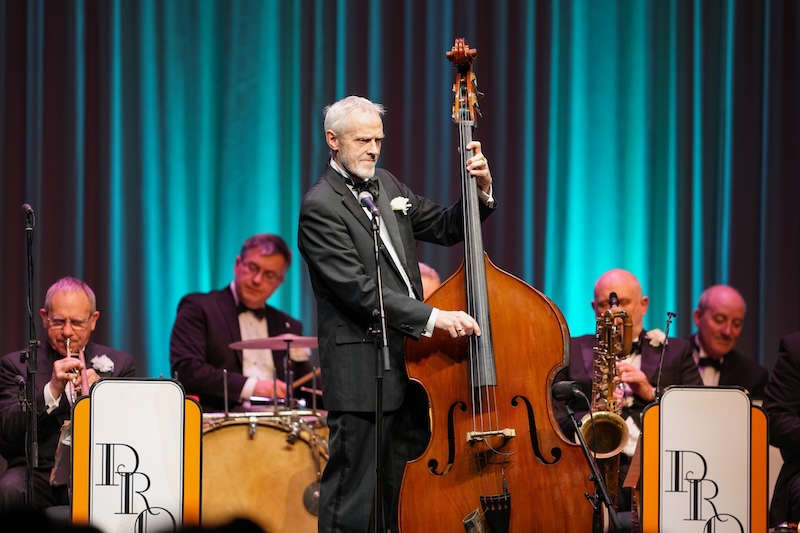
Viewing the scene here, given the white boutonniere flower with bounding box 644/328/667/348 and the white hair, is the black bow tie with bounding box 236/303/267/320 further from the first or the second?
the white hair

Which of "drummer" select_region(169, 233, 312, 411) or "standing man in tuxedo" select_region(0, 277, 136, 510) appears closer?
"standing man in tuxedo" select_region(0, 277, 136, 510)

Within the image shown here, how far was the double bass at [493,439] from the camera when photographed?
12.4ft

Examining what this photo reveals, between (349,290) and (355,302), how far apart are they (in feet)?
0.15

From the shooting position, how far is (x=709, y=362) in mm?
6324

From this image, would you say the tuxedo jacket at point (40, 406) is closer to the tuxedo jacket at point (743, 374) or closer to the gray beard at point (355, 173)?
the gray beard at point (355, 173)

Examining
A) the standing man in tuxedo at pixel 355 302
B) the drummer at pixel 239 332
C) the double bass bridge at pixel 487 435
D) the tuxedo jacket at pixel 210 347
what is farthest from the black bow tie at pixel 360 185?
the tuxedo jacket at pixel 210 347

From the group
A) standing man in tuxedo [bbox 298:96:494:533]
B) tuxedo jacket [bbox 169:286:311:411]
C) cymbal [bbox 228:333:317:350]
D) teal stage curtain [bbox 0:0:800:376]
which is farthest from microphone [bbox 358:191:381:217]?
teal stage curtain [bbox 0:0:800:376]

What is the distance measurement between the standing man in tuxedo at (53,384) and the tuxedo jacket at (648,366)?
79.7 inches

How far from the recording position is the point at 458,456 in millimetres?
3785

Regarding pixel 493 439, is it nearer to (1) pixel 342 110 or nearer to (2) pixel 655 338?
(1) pixel 342 110

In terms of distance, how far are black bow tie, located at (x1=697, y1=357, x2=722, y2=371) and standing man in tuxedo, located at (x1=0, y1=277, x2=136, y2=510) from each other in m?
3.09

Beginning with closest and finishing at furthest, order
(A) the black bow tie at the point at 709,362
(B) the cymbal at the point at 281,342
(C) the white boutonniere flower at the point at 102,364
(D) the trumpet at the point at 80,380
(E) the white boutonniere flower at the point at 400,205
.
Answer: (E) the white boutonniere flower at the point at 400,205 → (D) the trumpet at the point at 80,380 → (C) the white boutonniere flower at the point at 102,364 → (B) the cymbal at the point at 281,342 → (A) the black bow tie at the point at 709,362

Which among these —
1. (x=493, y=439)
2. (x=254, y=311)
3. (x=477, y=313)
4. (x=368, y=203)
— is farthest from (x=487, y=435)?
(x=254, y=311)

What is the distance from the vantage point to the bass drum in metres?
5.29
